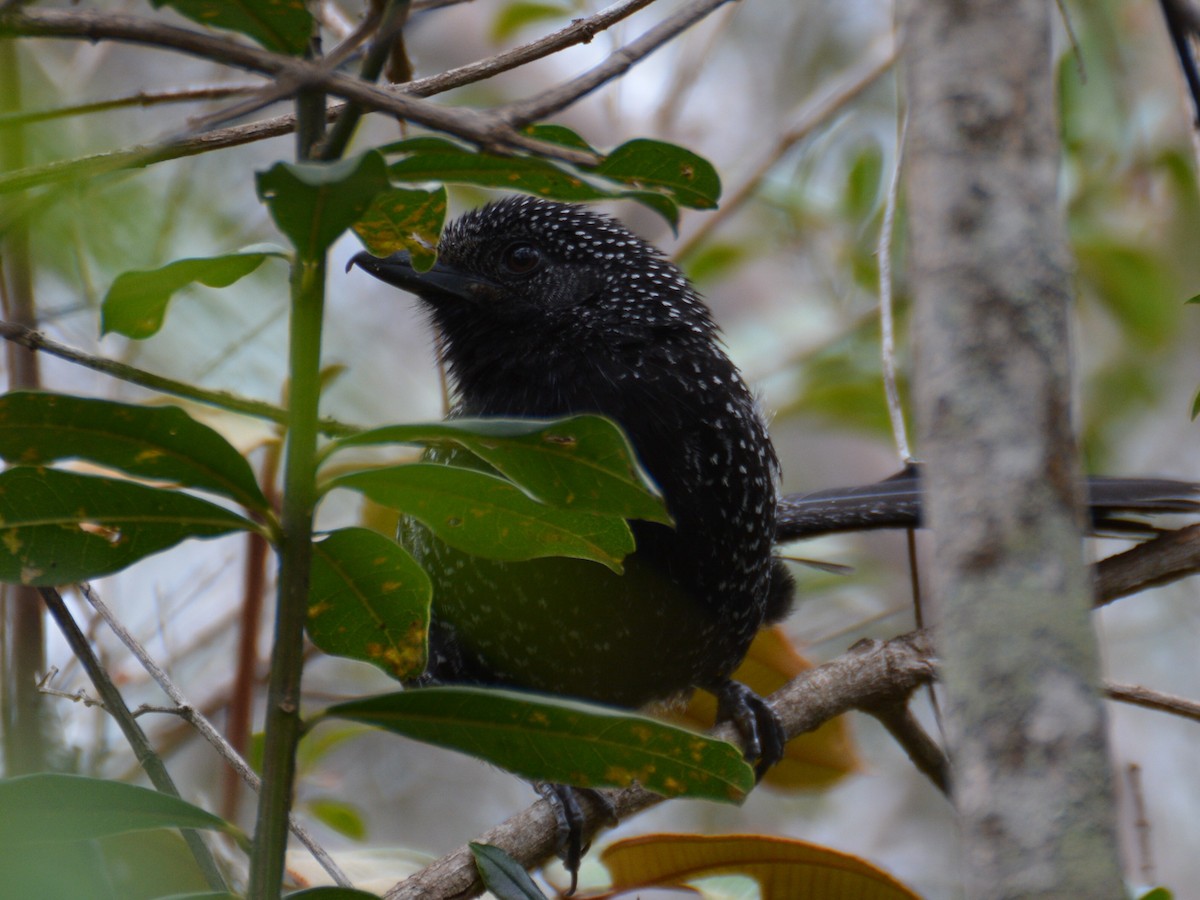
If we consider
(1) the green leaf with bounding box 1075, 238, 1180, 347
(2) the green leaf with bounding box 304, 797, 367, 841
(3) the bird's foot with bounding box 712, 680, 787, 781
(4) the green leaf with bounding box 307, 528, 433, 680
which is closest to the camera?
(4) the green leaf with bounding box 307, 528, 433, 680

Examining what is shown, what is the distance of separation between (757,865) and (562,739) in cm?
78

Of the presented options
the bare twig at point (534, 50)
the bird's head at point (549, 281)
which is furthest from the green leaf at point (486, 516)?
the bird's head at point (549, 281)

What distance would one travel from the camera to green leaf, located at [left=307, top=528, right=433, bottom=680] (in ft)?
4.25

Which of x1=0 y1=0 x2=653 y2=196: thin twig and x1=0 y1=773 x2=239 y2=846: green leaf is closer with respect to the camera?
x1=0 y1=773 x2=239 y2=846: green leaf

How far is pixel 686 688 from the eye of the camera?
2918 mm

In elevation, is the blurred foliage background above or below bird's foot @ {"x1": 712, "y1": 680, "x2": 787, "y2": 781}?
above

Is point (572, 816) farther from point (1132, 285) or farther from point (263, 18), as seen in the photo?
point (1132, 285)

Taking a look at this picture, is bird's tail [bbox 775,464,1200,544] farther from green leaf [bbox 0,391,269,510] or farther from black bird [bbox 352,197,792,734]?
green leaf [bbox 0,391,269,510]

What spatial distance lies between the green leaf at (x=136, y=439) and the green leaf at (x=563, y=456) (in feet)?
0.47

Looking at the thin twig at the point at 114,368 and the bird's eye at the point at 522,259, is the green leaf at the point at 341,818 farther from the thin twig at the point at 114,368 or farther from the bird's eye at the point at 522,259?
the thin twig at the point at 114,368

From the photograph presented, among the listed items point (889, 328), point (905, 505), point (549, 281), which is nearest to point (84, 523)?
point (889, 328)

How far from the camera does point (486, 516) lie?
4.34 ft

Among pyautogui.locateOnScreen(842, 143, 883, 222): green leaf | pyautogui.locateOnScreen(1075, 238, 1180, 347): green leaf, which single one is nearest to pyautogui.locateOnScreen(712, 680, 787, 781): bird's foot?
pyautogui.locateOnScreen(842, 143, 883, 222): green leaf

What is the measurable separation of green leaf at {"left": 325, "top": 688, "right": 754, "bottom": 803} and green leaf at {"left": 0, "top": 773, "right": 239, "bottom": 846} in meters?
0.17
